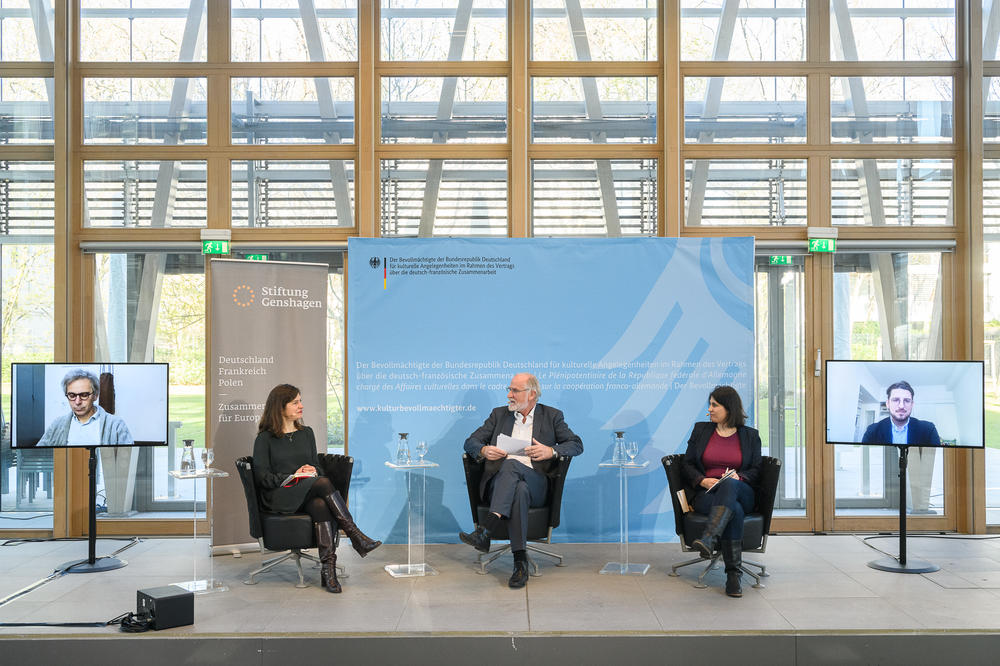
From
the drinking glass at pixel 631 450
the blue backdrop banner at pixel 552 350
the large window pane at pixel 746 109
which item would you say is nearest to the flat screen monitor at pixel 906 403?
the blue backdrop banner at pixel 552 350

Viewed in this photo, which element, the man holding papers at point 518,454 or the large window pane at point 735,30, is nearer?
the man holding papers at point 518,454

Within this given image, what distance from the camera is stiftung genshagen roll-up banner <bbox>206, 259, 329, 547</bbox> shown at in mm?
5887

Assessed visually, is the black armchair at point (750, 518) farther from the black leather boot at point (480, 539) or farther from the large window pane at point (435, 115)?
the large window pane at point (435, 115)

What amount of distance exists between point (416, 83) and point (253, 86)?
127cm

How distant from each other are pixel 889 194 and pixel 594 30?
264 centimetres

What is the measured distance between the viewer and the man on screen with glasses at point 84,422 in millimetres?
5570

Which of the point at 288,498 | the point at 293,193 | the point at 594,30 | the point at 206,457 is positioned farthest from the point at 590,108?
the point at 206,457

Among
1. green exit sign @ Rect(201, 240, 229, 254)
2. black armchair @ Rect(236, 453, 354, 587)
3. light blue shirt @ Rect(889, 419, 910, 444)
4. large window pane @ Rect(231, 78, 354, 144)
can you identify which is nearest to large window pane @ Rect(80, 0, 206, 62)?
large window pane @ Rect(231, 78, 354, 144)

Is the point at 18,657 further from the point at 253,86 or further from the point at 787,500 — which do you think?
the point at 787,500

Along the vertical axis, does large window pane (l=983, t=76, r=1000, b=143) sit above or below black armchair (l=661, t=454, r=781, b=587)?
above

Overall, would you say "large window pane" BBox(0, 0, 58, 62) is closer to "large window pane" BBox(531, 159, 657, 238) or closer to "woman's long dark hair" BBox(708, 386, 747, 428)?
"large window pane" BBox(531, 159, 657, 238)

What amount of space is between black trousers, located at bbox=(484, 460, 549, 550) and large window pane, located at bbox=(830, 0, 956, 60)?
4.15m

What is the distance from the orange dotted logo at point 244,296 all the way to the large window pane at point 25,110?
217 cm

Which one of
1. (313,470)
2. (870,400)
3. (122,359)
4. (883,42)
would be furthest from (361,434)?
(883,42)
